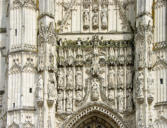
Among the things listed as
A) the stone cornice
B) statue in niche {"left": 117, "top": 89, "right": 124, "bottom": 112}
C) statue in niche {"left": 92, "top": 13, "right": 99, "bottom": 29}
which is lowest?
statue in niche {"left": 117, "top": 89, "right": 124, "bottom": 112}

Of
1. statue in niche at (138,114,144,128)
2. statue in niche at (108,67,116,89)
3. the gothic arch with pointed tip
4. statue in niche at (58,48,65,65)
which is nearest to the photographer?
statue in niche at (138,114,144,128)

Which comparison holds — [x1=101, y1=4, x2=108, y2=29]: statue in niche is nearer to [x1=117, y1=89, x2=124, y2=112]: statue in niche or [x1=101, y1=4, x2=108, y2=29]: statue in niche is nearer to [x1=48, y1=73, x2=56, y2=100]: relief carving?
[x1=117, y1=89, x2=124, y2=112]: statue in niche

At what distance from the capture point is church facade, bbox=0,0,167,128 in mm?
26594

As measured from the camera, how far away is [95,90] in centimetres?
2717

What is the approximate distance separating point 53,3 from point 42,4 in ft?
1.58

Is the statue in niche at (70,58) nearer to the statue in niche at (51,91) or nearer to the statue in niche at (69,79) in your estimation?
the statue in niche at (69,79)

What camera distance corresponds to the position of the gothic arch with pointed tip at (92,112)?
27.0 metres

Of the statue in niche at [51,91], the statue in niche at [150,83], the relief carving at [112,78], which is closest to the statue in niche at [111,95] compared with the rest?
the relief carving at [112,78]

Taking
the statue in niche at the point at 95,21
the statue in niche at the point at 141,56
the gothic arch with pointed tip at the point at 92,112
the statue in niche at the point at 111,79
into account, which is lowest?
the gothic arch with pointed tip at the point at 92,112

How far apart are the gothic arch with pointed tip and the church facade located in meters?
0.04

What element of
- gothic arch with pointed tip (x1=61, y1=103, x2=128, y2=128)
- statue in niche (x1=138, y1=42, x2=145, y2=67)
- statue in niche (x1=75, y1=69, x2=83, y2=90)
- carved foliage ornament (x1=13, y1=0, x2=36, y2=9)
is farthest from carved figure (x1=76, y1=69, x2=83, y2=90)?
carved foliage ornament (x1=13, y1=0, x2=36, y2=9)

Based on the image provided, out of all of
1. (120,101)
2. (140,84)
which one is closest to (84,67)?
(120,101)

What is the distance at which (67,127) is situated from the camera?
26984mm

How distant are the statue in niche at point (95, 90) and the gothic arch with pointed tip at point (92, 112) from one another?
28 centimetres
